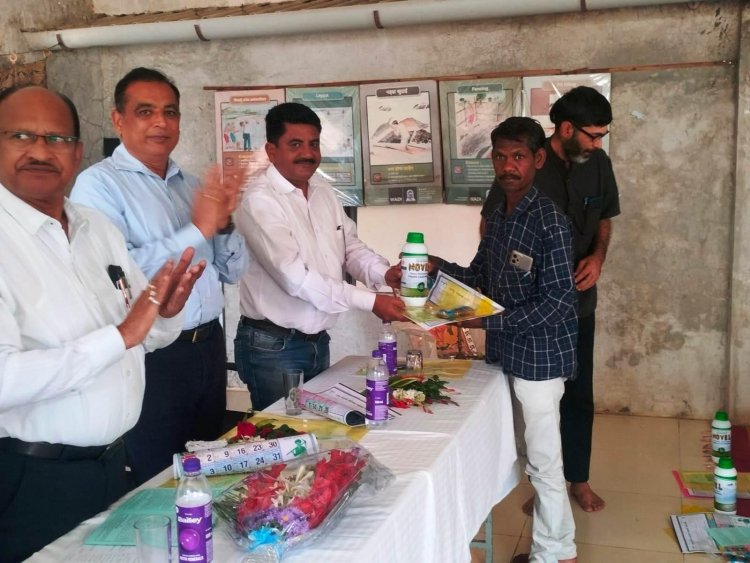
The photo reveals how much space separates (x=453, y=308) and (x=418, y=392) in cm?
31

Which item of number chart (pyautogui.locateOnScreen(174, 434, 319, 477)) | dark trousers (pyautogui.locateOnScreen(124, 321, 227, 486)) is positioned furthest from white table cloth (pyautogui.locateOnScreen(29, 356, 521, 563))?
dark trousers (pyautogui.locateOnScreen(124, 321, 227, 486))

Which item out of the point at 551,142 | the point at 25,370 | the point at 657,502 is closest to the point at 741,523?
the point at 657,502

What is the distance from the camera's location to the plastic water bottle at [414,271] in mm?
2650

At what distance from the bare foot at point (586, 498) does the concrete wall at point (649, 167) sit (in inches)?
58.1

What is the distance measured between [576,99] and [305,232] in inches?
50.0

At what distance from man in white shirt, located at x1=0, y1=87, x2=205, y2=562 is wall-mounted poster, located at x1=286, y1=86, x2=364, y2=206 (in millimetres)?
3476

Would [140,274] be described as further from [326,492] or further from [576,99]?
[576,99]

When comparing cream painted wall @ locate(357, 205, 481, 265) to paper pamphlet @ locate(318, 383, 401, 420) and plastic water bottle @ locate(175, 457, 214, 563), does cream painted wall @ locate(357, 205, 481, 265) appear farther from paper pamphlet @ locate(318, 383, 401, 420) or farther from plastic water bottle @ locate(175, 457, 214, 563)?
plastic water bottle @ locate(175, 457, 214, 563)

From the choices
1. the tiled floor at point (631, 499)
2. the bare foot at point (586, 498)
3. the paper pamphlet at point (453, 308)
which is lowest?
the tiled floor at point (631, 499)

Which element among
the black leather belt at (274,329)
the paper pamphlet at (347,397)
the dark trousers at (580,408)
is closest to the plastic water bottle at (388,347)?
the paper pamphlet at (347,397)

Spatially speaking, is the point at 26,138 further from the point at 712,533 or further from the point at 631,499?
the point at 631,499

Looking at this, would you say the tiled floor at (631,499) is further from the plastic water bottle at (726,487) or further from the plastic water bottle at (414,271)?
the plastic water bottle at (414,271)

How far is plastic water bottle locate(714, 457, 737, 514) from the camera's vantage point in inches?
135

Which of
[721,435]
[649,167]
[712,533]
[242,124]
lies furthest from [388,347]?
[242,124]
